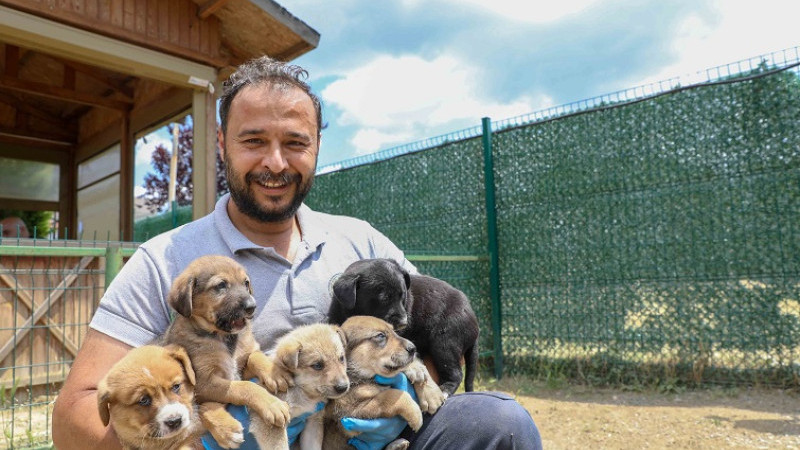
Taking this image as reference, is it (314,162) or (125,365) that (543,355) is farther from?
(125,365)

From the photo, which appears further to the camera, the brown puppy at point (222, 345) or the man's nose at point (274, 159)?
the man's nose at point (274, 159)

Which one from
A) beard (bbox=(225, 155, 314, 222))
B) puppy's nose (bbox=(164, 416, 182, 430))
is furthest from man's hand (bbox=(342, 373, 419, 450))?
beard (bbox=(225, 155, 314, 222))

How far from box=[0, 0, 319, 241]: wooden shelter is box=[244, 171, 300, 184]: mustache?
5.67 metres

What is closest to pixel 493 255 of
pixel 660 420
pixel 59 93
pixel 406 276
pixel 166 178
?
pixel 660 420

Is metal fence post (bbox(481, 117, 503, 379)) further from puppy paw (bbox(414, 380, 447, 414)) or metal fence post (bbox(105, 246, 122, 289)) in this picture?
puppy paw (bbox(414, 380, 447, 414))

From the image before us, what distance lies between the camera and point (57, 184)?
12.3 meters

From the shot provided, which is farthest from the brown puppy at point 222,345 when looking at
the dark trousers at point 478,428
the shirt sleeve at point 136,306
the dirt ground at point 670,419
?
the dirt ground at point 670,419

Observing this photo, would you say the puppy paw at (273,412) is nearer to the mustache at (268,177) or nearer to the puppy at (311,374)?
the puppy at (311,374)

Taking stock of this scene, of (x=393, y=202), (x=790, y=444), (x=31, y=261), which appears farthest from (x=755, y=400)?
(x=31, y=261)

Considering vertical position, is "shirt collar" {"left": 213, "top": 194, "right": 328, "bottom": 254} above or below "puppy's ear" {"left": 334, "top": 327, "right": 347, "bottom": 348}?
above

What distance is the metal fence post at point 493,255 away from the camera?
768 cm

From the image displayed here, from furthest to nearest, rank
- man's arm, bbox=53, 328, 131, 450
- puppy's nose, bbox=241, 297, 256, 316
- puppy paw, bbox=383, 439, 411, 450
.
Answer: puppy paw, bbox=383, 439, 411, 450, puppy's nose, bbox=241, 297, 256, 316, man's arm, bbox=53, 328, 131, 450

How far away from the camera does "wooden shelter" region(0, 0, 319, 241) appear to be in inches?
280

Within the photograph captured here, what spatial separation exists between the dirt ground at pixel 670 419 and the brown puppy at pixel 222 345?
3841mm
